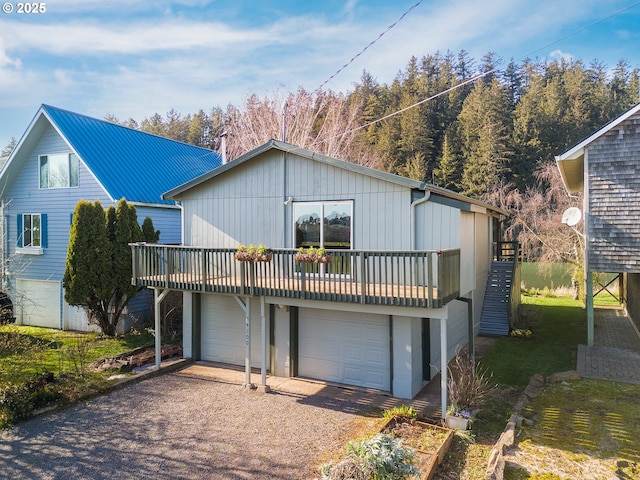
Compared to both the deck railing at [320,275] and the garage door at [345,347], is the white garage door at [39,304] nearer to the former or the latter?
the deck railing at [320,275]

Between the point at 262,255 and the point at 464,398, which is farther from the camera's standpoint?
the point at 262,255

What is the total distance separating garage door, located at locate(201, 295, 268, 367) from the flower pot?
5325 mm

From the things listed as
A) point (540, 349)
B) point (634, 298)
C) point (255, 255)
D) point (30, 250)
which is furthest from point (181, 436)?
point (634, 298)

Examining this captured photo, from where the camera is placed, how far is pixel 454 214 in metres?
9.05

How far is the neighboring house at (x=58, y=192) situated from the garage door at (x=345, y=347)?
7916 mm

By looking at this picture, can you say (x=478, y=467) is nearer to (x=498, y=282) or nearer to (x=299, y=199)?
(x=299, y=199)

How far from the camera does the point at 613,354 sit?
11336mm

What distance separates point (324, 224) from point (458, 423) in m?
4.99

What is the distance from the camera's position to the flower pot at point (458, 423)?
7.29 meters

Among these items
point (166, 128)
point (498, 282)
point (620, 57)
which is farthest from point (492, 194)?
point (166, 128)

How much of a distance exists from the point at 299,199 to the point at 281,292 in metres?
2.43

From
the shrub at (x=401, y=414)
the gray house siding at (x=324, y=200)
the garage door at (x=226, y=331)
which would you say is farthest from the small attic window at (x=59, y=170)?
the shrub at (x=401, y=414)

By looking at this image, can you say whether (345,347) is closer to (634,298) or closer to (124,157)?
(634,298)

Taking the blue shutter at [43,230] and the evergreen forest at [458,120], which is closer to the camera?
the blue shutter at [43,230]
